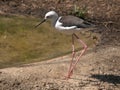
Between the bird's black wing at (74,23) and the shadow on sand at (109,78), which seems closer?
the shadow on sand at (109,78)

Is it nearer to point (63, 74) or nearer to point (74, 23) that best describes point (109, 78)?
point (63, 74)

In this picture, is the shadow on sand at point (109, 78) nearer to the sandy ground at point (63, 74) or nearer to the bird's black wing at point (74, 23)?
the sandy ground at point (63, 74)

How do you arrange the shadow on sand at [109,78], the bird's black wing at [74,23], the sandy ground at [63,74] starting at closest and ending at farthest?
the sandy ground at [63,74] < the shadow on sand at [109,78] < the bird's black wing at [74,23]

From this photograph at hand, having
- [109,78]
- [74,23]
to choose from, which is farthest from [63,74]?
[74,23]

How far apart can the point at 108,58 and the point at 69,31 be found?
1.23 meters

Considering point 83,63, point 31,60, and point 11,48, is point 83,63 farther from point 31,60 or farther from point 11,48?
point 11,48

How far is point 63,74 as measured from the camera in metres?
8.06

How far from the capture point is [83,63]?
8.59m

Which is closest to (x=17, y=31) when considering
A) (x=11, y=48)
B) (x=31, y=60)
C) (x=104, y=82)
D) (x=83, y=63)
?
(x=11, y=48)

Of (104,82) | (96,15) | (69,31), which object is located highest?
(69,31)

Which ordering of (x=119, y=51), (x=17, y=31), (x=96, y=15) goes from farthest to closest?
1. (x=96, y=15)
2. (x=17, y=31)
3. (x=119, y=51)

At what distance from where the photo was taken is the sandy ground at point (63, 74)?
749 cm

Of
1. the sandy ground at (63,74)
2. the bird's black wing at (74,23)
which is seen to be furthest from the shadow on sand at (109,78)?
the bird's black wing at (74,23)

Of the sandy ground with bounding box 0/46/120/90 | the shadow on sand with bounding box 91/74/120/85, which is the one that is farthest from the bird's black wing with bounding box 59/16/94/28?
the shadow on sand with bounding box 91/74/120/85
